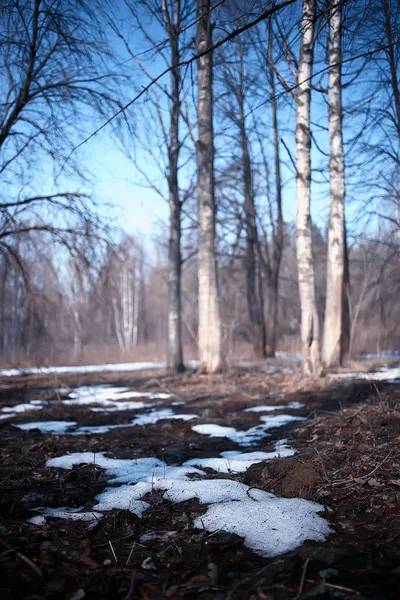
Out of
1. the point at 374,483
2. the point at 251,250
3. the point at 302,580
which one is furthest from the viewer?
the point at 251,250

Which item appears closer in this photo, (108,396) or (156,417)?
(156,417)

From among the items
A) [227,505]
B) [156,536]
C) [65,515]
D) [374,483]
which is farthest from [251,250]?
[156,536]

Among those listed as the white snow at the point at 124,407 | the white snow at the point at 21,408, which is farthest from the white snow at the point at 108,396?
the white snow at the point at 21,408

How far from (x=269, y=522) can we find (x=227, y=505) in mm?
322

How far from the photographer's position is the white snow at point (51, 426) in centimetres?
526

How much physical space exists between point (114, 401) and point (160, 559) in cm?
618

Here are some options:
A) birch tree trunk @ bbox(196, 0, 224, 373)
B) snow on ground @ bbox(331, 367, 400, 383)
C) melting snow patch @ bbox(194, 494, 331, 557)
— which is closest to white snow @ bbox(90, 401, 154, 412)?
birch tree trunk @ bbox(196, 0, 224, 373)

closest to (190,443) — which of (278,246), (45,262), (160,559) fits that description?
(160,559)

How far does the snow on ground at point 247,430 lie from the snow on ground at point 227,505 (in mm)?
1242

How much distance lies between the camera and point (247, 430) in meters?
5.05

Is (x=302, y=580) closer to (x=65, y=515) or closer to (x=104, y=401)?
(x=65, y=515)

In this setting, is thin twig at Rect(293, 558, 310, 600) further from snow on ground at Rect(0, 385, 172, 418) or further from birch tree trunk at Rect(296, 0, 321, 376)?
birch tree trunk at Rect(296, 0, 321, 376)

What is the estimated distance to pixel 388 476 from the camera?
2.73 m

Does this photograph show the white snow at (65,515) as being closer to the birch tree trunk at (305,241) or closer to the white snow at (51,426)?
the white snow at (51,426)
